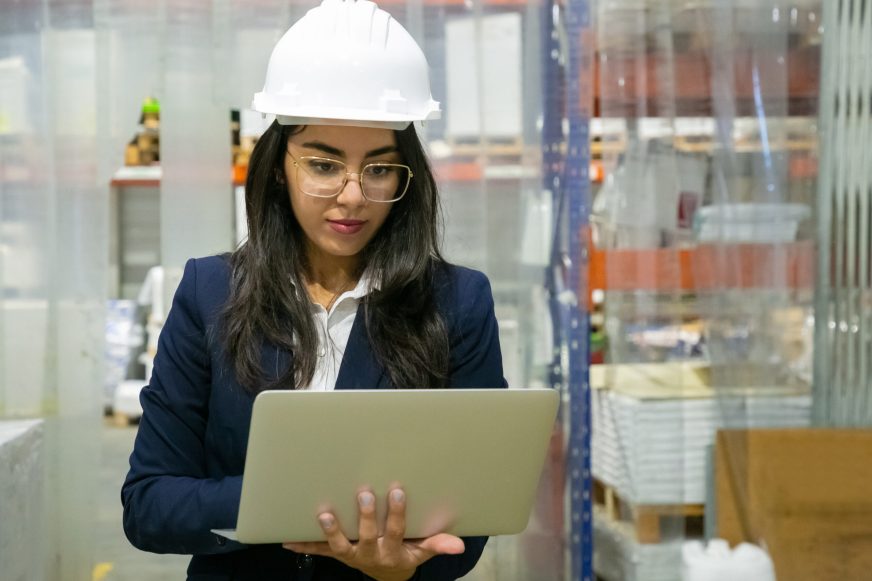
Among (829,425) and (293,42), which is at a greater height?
(293,42)

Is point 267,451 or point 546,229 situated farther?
point 546,229

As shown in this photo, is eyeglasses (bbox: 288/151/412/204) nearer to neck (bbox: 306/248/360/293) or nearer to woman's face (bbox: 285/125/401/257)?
woman's face (bbox: 285/125/401/257)

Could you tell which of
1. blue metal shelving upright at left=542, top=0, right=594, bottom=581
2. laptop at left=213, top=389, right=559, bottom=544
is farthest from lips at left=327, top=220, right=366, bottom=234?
blue metal shelving upright at left=542, top=0, right=594, bottom=581

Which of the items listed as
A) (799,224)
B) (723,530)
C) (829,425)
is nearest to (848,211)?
(799,224)

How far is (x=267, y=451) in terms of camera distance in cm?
102

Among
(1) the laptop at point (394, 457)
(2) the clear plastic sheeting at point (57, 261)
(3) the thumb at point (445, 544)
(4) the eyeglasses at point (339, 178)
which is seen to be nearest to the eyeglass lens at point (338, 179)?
(4) the eyeglasses at point (339, 178)

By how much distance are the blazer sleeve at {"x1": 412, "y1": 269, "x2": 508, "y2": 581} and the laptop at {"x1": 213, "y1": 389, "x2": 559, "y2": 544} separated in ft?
0.54

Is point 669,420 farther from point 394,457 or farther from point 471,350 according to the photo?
point 394,457

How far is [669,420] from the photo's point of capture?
266 cm

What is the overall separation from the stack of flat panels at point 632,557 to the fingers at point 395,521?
1.71 m

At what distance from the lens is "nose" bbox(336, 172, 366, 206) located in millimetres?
1206

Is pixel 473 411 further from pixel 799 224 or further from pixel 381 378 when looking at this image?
pixel 799 224

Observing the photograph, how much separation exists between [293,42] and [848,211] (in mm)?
1910

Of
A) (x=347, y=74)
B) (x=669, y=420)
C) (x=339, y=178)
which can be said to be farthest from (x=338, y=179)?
(x=669, y=420)
